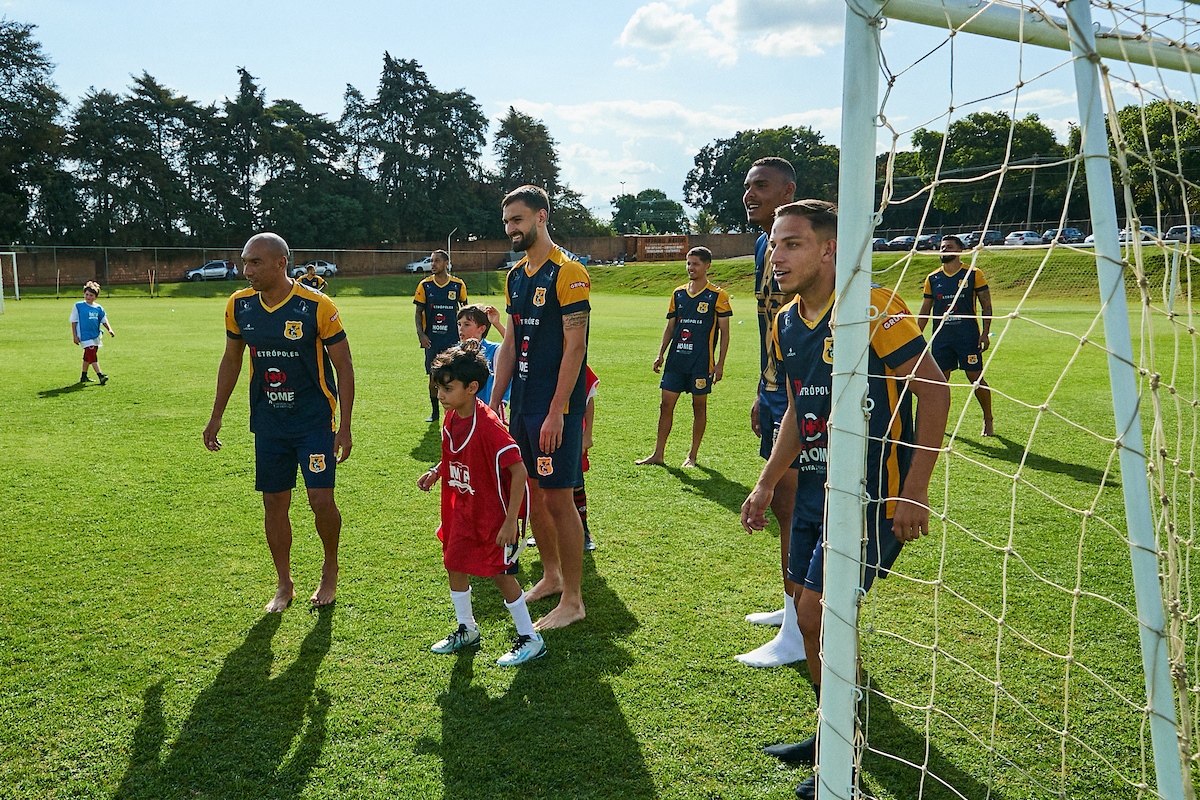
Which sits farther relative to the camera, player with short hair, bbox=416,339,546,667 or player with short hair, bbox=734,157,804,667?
player with short hair, bbox=734,157,804,667

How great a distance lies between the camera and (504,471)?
3.73 metres

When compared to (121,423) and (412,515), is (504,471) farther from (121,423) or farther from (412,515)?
(121,423)

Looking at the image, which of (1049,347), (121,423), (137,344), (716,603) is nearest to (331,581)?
(716,603)

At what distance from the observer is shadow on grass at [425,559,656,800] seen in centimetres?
286

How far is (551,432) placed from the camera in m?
4.04

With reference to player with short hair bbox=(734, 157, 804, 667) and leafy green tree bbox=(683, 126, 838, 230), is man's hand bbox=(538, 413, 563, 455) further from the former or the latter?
leafy green tree bbox=(683, 126, 838, 230)

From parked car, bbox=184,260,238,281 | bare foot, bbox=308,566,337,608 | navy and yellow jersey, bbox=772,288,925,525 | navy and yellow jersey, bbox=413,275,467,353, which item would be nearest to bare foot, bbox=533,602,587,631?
bare foot, bbox=308,566,337,608

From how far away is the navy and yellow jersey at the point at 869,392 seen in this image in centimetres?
271

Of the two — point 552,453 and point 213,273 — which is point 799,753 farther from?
point 213,273

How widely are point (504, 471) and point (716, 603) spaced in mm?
1503

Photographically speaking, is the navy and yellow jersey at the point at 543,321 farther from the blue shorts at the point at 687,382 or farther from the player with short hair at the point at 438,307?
the player with short hair at the point at 438,307

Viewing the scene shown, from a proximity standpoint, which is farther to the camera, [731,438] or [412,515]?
[731,438]

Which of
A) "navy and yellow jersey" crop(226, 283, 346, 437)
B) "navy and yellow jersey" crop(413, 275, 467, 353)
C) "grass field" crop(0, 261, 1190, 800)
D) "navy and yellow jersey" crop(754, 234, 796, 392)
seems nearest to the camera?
"grass field" crop(0, 261, 1190, 800)

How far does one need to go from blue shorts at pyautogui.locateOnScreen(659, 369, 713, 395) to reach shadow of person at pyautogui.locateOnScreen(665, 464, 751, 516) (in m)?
0.76
